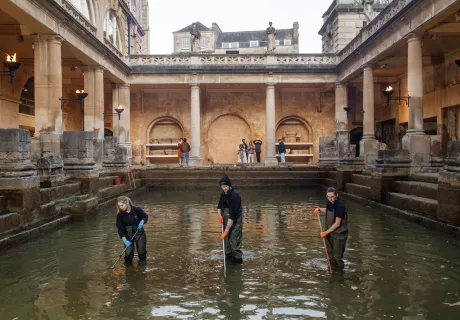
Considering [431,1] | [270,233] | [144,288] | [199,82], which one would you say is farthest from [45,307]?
[199,82]

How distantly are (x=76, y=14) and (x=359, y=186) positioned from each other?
12500 millimetres

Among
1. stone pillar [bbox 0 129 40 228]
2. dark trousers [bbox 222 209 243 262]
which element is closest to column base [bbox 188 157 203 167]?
stone pillar [bbox 0 129 40 228]

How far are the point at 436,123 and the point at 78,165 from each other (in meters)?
16.7

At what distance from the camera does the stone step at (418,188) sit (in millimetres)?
9805

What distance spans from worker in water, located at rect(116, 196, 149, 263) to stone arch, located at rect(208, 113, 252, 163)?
23.2 m

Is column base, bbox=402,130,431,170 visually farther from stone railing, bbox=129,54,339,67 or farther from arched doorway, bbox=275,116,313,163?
arched doorway, bbox=275,116,313,163

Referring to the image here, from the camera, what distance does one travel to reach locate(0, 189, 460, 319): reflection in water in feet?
14.8

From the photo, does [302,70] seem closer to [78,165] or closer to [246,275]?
[78,165]

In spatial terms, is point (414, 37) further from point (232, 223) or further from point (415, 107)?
point (232, 223)

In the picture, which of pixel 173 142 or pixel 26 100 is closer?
pixel 26 100

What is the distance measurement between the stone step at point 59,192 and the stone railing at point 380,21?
12.3 metres

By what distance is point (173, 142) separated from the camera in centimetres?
2991

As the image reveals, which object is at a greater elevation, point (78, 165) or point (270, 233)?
point (78, 165)

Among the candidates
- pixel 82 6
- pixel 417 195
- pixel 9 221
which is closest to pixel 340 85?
pixel 82 6
